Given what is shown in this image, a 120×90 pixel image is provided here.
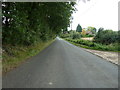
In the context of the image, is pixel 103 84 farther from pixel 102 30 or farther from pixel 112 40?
pixel 102 30

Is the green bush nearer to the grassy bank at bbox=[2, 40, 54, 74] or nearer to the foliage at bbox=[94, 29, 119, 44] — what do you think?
the foliage at bbox=[94, 29, 119, 44]

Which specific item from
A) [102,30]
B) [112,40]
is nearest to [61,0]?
[112,40]

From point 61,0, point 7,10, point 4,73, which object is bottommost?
point 4,73

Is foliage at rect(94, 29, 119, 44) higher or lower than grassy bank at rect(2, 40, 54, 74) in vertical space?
higher

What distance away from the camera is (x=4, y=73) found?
11.8 ft

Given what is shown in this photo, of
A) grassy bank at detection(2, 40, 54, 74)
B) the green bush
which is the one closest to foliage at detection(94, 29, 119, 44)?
the green bush

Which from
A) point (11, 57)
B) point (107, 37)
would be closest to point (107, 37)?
point (107, 37)

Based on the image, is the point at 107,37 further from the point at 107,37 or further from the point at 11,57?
the point at 11,57

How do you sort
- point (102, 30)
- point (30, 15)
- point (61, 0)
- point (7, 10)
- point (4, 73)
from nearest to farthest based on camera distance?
point (4, 73), point (7, 10), point (61, 0), point (30, 15), point (102, 30)

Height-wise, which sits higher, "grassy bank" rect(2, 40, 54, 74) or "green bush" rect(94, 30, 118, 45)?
"green bush" rect(94, 30, 118, 45)

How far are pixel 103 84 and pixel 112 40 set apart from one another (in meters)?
16.7

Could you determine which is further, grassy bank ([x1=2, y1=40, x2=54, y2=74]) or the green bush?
the green bush

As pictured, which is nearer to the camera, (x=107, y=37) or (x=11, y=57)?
(x=11, y=57)

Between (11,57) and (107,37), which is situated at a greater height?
(107,37)
